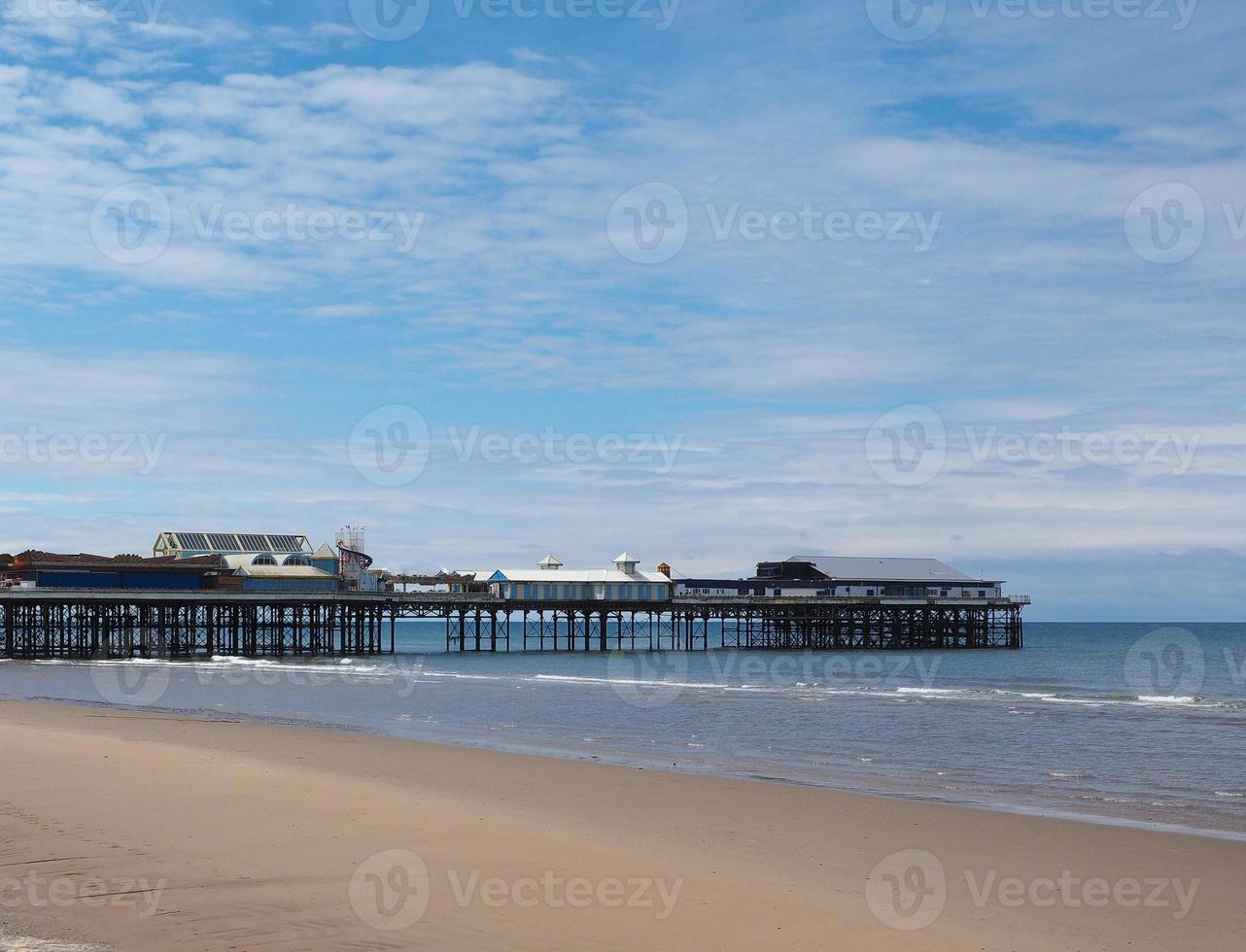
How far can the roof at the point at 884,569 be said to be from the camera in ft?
278

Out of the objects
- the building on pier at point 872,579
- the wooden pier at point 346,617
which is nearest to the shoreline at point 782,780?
the wooden pier at point 346,617

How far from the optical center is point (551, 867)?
36.8ft

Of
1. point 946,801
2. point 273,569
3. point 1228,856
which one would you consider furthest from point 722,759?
point 273,569

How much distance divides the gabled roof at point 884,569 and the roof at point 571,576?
49.4 feet

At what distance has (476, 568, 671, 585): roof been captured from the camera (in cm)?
7456

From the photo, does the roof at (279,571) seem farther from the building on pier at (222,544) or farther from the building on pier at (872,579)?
the building on pier at (872,579)

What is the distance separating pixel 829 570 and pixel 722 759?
64.3m

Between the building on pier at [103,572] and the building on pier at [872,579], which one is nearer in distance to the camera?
the building on pier at [103,572]

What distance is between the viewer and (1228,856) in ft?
42.9

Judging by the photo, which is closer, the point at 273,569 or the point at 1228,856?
the point at 1228,856

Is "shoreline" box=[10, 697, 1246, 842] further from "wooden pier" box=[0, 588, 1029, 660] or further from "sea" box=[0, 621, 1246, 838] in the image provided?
Answer: "wooden pier" box=[0, 588, 1029, 660]

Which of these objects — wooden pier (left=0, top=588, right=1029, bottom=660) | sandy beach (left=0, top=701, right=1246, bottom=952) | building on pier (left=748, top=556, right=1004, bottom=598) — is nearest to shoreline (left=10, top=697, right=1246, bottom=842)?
sandy beach (left=0, top=701, right=1246, bottom=952)

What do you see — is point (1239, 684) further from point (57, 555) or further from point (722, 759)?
point (57, 555)

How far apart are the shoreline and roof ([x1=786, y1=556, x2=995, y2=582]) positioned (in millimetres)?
60435
